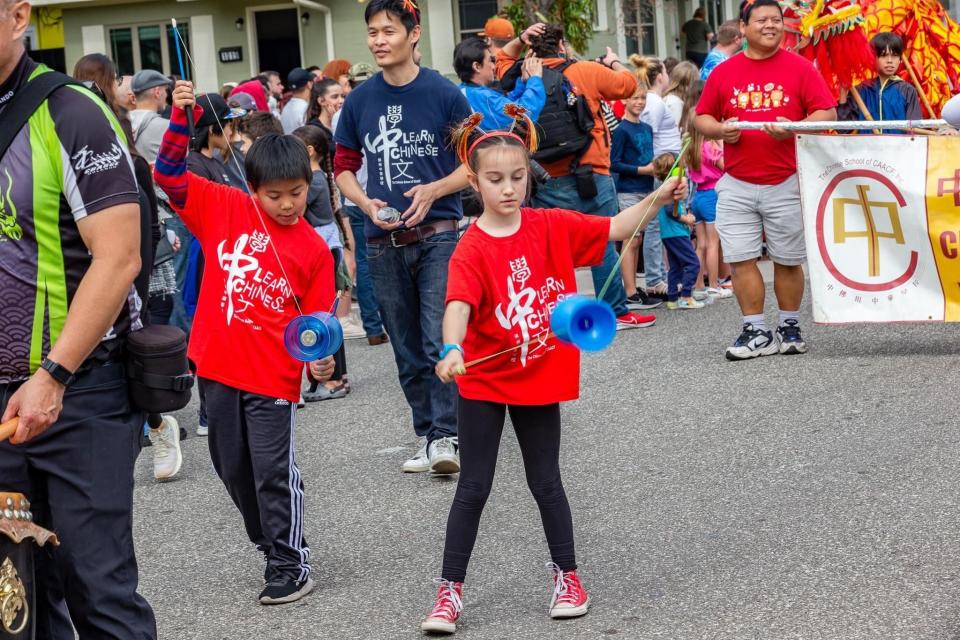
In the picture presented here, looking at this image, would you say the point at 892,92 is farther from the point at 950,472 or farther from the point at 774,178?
the point at 950,472

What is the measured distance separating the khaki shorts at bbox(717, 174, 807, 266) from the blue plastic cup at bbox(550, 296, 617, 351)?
14.4 feet

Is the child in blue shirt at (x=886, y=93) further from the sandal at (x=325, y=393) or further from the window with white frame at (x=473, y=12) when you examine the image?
the window with white frame at (x=473, y=12)

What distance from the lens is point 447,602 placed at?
4.32 metres

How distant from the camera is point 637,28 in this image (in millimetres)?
29031

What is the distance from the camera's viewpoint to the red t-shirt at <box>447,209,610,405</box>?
432 centimetres

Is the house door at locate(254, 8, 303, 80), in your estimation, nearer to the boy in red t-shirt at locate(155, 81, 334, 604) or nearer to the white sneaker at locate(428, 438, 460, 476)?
the white sneaker at locate(428, 438, 460, 476)

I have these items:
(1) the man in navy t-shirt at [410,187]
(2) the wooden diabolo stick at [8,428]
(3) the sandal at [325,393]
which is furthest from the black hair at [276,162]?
(3) the sandal at [325,393]

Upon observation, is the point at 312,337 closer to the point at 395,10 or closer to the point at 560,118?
the point at 395,10

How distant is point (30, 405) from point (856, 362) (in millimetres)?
5821

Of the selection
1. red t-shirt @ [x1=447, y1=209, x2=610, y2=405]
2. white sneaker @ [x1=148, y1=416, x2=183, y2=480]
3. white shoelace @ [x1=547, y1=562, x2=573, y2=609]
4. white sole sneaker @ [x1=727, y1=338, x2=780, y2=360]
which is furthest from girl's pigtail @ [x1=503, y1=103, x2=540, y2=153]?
white sole sneaker @ [x1=727, y1=338, x2=780, y2=360]

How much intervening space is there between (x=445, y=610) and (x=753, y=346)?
4.44m

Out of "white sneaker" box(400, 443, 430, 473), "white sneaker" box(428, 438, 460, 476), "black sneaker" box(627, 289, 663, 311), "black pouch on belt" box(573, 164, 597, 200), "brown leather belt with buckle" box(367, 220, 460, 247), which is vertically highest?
"black pouch on belt" box(573, 164, 597, 200)

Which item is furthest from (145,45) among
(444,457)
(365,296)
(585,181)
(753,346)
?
(444,457)

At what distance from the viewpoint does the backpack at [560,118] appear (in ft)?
31.2
